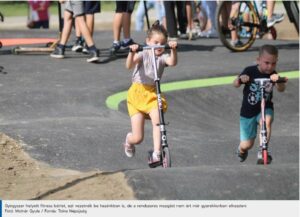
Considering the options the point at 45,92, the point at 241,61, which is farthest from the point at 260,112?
the point at 241,61

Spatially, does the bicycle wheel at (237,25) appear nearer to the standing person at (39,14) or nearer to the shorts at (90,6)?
the shorts at (90,6)

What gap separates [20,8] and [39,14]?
7655 millimetres

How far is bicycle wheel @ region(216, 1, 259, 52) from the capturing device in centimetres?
1463

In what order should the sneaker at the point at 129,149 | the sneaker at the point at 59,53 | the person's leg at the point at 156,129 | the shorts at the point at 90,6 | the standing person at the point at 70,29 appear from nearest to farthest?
the person's leg at the point at 156,129 < the sneaker at the point at 129,149 < the standing person at the point at 70,29 < the shorts at the point at 90,6 < the sneaker at the point at 59,53

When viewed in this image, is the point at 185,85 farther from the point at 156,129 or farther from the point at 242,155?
the point at 156,129

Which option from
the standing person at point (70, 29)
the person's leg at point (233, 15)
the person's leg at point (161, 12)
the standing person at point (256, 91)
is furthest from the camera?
the person's leg at point (161, 12)

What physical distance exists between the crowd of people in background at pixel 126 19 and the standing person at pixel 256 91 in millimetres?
4637

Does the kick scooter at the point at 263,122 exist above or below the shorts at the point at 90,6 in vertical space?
below

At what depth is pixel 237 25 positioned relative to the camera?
14.9 m

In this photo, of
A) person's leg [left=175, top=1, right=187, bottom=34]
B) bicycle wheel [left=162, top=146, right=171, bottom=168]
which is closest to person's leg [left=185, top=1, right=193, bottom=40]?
person's leg [left=175, top=1, right=187, bottom=34]

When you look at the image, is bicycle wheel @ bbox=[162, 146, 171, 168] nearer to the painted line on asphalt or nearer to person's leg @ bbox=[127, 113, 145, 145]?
person's leg @ bbox=[127, 113, 145, 145]

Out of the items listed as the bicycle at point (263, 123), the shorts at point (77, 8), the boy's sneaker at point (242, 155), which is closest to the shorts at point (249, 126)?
the boy's sneaker at point (242, 155)

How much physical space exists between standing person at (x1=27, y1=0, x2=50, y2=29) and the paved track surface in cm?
647

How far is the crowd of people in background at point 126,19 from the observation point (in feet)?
44.2
